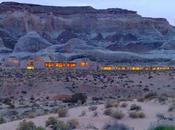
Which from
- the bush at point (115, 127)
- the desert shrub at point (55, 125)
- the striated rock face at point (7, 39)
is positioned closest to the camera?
the bush at point (115, 127)

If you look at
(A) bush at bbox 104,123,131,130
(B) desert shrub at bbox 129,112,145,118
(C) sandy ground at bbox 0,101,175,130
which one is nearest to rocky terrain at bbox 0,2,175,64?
(C) sandy ground at bbox 0,101,175,130

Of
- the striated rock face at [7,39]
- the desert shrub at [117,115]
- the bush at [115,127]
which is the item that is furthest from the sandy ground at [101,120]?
the striated rock face at [7,39]

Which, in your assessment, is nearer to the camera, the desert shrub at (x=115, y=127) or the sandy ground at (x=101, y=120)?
the desert shrub at (x=115, y=127)

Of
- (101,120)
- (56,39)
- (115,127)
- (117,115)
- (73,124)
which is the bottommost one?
(56,39)

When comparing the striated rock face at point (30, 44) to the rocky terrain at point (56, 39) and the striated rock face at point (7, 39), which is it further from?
the striated rock face at point (7, 39)

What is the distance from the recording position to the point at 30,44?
15525 centimetres

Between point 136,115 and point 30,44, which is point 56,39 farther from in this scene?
point 136,115

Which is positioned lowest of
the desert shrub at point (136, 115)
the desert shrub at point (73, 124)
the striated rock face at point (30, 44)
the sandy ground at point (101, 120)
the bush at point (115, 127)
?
the striated rock face at point (30, 44)

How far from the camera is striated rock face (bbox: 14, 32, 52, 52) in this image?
152975mm

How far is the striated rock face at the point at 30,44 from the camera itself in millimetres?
152975

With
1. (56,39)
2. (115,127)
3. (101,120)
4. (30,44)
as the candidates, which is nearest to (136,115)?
(101,120)

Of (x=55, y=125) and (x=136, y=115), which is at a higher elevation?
(x=55, y=125)

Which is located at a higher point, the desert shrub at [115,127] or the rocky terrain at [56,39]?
the desert shrub at [115,127]

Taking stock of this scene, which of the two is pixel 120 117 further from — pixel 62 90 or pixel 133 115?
pixel 62 90
